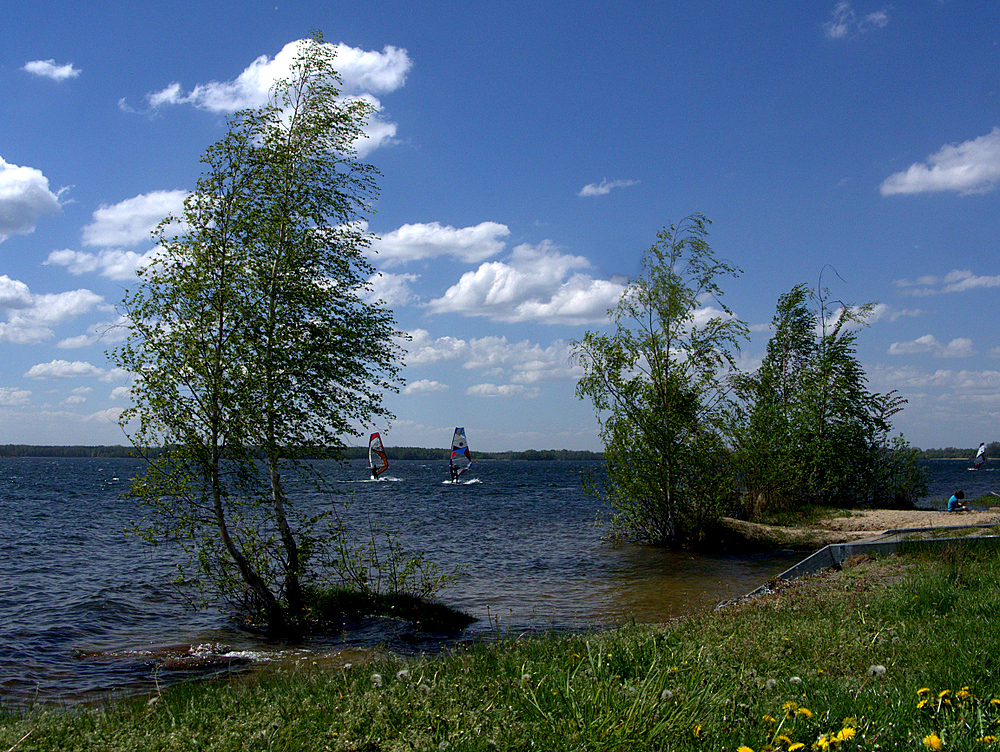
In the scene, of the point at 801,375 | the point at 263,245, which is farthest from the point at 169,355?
the point at 801,375

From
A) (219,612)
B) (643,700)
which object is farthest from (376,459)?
(643,700)

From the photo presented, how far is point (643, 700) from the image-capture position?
13.7ft

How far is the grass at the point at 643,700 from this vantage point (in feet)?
12.8

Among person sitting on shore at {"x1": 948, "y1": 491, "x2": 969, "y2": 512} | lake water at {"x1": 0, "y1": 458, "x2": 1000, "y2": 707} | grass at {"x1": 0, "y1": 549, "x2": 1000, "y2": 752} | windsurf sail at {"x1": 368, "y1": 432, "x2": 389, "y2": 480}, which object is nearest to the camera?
grass at {"x1": 0, "y1": 549, "x2": 1000, "y2": 752}

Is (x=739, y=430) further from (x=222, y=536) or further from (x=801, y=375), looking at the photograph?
(x=222, y=536)

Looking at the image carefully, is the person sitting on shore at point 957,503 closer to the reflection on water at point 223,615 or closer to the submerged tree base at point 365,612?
the reflection on water at point 223,615

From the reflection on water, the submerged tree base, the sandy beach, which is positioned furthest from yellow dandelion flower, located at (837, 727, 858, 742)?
the sandy beach

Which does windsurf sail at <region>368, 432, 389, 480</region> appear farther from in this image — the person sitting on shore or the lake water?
the person sitting on shore

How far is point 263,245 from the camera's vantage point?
1230 centimetres

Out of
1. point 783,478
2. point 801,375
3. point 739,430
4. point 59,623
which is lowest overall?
point 59,623

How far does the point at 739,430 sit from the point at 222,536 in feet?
63.8

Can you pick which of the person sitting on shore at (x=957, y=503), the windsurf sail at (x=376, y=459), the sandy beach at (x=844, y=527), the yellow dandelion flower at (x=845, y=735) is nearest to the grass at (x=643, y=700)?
the yellow dandelion flower at (x=845, y=735)

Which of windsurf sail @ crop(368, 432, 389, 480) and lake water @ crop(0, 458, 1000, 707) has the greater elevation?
windsurf sail @ crop(368, 432, 389, 480)

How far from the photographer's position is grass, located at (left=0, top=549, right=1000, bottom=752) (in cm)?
389
